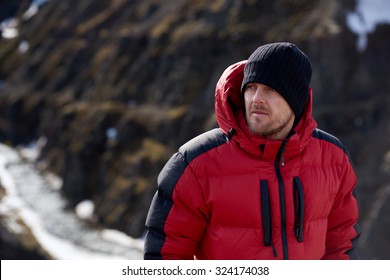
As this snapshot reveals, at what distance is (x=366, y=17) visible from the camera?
3438cm

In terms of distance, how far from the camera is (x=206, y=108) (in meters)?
39.8

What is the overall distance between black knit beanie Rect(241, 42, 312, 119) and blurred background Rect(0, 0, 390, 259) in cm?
2073

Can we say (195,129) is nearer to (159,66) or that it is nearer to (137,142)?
(137,142)

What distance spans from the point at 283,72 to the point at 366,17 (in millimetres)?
32908

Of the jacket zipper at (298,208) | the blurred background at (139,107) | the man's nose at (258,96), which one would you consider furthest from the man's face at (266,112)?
the blurred background at (139,107)

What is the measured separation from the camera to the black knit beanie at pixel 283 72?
13.8ft

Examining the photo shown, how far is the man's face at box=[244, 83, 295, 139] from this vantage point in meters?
4.20

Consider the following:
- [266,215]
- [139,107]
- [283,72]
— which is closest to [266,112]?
[283,72]

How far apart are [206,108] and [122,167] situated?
8.56 metres

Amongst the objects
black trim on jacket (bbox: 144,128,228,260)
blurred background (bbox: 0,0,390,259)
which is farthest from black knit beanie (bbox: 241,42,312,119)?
blurred background (bbox: 0,0,390,259)

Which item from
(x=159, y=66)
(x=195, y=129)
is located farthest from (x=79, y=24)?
(x=195, y=129)

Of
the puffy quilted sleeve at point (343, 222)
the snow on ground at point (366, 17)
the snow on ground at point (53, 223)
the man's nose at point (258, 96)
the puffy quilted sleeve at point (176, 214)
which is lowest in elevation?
the snow on ground at point (53, 223)

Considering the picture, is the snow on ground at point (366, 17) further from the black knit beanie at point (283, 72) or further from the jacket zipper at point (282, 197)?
the jacket zipper at point (282, 197)

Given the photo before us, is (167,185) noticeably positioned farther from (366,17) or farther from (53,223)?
(53,223)
